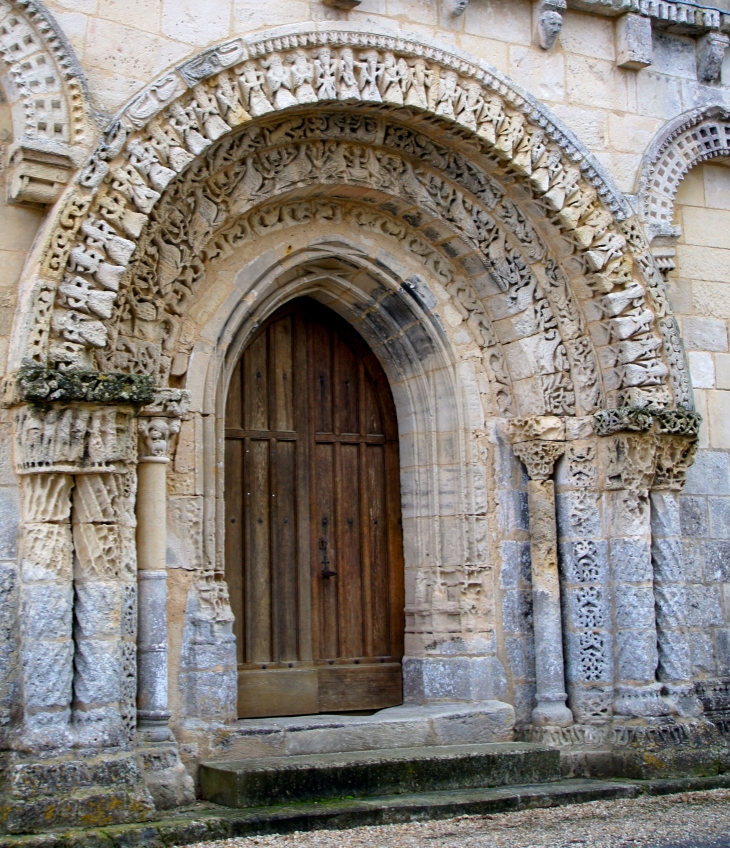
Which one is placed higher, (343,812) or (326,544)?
(326,544)

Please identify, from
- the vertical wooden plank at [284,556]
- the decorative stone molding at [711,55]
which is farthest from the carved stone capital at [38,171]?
the decorative stone molding at [711,55]

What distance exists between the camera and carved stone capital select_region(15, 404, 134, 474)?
18.2 feet

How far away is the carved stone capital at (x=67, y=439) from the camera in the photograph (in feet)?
18.2

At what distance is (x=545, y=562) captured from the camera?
7.30 metres

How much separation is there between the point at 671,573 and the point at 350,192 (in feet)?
9.99

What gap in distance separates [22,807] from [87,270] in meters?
2.50

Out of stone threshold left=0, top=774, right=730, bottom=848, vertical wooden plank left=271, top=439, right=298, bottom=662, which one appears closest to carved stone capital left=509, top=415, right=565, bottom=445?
vertical wooden plank left=271, top=439, right=298, bottom=662

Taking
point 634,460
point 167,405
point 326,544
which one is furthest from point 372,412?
point 167,405

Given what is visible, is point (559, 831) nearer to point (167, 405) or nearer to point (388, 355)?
point (167, 405)

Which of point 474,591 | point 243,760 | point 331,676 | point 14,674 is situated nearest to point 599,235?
point 474,591

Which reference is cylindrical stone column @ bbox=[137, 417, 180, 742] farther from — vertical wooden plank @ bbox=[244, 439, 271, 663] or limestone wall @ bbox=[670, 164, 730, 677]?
limestone wall @ bbox=[670, 164, 730, 677]

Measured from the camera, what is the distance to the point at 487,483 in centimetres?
746

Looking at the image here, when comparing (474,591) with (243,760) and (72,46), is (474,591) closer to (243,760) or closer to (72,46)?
(243,760)

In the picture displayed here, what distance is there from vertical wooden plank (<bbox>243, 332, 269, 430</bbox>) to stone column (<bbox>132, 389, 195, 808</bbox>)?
1.13 meters
